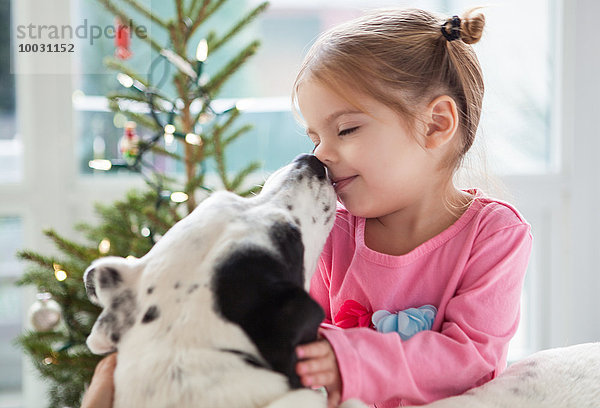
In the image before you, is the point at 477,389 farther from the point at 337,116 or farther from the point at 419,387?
the point at 337,116

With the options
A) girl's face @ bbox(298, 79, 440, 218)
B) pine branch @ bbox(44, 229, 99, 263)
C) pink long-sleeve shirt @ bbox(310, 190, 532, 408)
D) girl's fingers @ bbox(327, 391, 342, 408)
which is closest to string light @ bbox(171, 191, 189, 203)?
pine branch @ bbox(44, 229, 99, 263)

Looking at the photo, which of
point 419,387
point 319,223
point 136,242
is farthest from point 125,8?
point 419,387

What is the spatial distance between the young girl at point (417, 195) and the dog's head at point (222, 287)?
0.30 meters

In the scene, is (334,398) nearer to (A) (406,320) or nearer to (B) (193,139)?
(A) (406,320)

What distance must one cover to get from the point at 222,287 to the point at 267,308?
0.23 ft

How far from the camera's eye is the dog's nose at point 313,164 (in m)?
1.19

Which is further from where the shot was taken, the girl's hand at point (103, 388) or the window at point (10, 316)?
the window at point (10, 316)

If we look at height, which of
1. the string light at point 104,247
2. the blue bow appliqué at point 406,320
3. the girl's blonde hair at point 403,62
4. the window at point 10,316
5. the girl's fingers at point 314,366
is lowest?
the window at point 10,316

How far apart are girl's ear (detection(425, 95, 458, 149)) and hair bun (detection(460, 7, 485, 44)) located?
14cm

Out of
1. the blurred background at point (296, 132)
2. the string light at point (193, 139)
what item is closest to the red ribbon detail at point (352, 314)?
the string light at point (193, 139)

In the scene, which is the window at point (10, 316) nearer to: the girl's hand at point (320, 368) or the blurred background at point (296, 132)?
the blurred background at point (296, 132)

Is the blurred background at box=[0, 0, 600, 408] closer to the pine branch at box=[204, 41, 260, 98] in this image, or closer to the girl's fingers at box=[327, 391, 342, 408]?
the pine branch at box=[204, 41, 260, 98]

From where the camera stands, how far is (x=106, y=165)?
200cm

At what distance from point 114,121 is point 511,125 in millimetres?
1919
